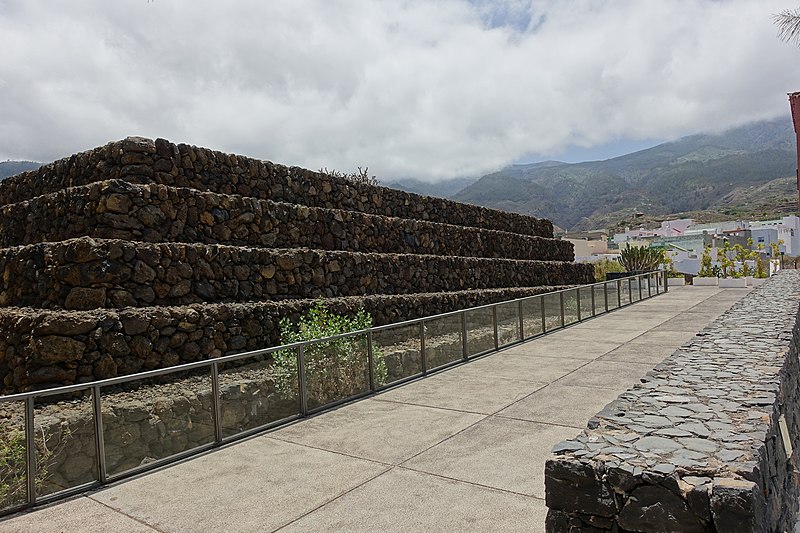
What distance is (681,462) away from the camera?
303 centimetres

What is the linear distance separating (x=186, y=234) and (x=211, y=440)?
17.6 ft

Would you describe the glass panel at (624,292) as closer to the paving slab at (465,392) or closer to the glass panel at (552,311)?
the glass panel at (552,311)

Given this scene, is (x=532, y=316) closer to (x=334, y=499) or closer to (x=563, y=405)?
(x=563, y=405)

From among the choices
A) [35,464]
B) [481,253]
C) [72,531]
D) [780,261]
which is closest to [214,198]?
[35,464]

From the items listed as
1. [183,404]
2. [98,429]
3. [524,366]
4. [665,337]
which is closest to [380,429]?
[183,404]

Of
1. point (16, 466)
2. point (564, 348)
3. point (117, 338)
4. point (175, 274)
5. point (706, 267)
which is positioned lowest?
point (564, 348)

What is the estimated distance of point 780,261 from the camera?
34688 millimetres

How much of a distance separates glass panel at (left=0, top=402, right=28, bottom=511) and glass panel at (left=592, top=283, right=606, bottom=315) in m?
14.7

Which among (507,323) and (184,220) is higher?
(184,220)

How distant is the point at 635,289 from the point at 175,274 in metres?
16.4

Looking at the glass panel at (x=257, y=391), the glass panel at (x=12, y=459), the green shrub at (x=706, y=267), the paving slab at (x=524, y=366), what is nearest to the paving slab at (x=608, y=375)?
the paving slab at (x=524, y=366)

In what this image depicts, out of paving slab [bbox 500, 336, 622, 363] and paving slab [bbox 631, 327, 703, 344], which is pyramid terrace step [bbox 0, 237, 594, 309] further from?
paving slab [bbox 631, 327, 703, 344]

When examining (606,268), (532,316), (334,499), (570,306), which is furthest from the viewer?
(606,268)

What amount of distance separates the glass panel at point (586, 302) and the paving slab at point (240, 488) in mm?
11547
